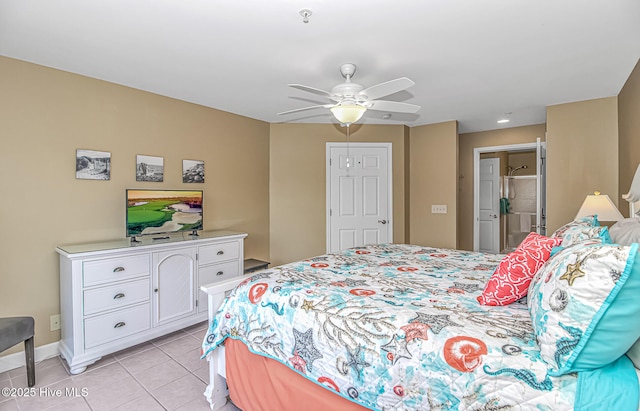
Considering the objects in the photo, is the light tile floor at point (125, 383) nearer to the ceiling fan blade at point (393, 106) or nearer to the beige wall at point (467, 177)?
the ceiling fan blade at point (393, 106)

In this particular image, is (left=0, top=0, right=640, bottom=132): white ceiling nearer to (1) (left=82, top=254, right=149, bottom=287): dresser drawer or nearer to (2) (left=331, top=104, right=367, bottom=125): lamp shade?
(2) (left=331, top=104, right=367, bottom=125): lamp shade

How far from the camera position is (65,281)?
2568mm

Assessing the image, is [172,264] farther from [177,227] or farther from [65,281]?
[65,281]

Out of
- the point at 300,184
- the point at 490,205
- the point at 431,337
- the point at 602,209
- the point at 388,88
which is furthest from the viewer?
the point at 490,205

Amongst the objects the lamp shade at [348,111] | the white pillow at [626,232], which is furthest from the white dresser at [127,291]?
the white pillow at [626,232]

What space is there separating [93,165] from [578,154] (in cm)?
508

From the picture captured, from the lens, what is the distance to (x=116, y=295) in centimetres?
261

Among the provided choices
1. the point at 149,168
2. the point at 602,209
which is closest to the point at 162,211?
the point at 149,168

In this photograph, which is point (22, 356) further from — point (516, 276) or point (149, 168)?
point (516, 276)

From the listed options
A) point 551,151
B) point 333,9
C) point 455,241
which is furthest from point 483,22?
point 455,241

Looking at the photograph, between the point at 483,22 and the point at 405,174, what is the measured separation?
291 cm

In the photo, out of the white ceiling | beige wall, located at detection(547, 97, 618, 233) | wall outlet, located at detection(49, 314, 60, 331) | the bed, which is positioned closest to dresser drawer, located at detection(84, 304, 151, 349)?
wall outlet, located at detection(49, 314, 60, 331)

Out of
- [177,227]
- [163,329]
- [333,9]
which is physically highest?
[333,9]

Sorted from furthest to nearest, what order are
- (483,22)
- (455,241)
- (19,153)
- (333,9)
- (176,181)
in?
(455,241), (176,181), (19,153), (483,22), (333,9)
